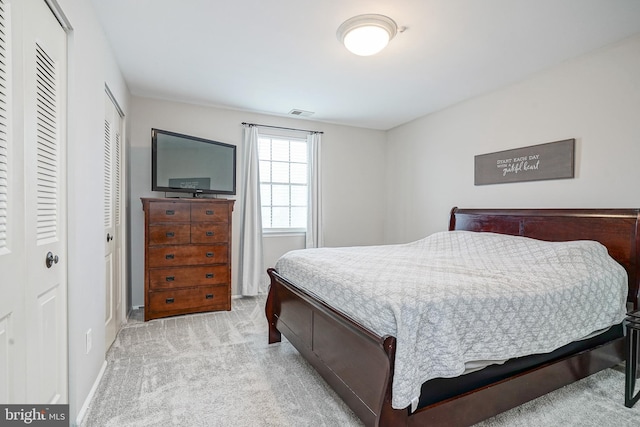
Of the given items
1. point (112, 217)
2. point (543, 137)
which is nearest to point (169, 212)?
point (112, 217)

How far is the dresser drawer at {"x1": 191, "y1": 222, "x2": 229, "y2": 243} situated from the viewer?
3.53 metres

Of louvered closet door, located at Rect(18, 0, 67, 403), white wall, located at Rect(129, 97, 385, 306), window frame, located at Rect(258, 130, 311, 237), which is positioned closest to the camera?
louvered closet door, located at Rect(18, 0, 67, 403)

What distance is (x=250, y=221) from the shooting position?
4.25 metres

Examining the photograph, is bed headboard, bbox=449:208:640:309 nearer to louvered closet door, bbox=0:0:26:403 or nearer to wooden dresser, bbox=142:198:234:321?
wooden dresser, bbox=142:198:234:321

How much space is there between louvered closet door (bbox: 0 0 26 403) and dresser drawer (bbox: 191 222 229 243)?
2.31 metres

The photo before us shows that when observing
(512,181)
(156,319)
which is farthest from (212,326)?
(512,181)

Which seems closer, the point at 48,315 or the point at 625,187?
the point at 48,315

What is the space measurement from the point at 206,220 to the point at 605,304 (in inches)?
142

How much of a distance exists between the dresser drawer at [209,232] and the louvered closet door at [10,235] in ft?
7.59

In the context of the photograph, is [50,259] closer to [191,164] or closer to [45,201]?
[45,201]

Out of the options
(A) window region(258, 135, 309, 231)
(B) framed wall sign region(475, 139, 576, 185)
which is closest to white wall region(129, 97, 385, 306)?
(A) window region(258, 135, 309, 231)

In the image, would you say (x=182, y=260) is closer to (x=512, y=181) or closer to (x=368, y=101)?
(x=368, y=101)

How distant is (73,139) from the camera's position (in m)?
1.68
